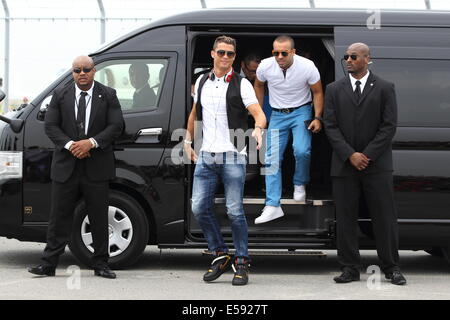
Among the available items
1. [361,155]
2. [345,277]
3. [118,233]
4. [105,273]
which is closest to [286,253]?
[345,277]

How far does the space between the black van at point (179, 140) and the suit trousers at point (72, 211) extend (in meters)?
0.30

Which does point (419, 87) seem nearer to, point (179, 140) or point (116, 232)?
point (179, 140)

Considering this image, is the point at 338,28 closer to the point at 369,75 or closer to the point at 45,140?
the point at 369,75

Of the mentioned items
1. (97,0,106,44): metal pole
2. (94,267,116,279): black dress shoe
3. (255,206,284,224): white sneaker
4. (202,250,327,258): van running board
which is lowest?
(94,267,116,279): black dress shoe

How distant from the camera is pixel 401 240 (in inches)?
309

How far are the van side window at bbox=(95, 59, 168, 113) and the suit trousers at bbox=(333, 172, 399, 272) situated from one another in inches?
71.2

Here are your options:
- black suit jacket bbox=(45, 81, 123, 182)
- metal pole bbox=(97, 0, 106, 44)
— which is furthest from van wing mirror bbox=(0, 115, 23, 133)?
metal pole bbox=(97, 0, 106, 44)

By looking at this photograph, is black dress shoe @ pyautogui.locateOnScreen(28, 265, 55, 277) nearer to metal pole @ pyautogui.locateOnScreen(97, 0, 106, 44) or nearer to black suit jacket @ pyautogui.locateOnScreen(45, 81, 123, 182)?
black suit jacket @ pyautogui.locateOnScreen(45, 81, 123, 182)

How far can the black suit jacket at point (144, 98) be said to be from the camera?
Result: 7953mm

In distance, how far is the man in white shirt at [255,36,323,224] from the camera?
7.96 m

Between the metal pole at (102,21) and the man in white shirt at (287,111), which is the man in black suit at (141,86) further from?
the metal pole at (102,21)
